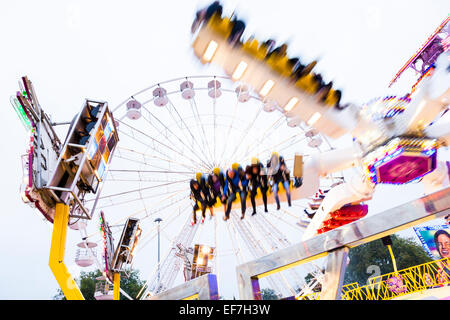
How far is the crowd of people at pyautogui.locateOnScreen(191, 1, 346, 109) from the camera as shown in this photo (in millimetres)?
4691

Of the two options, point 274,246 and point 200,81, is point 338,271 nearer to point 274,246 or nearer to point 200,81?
point 274,246

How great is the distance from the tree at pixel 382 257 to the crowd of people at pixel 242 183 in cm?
3372

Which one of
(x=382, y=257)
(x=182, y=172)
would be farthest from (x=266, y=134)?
(x=382, y=257)

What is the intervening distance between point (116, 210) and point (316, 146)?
5895 cm

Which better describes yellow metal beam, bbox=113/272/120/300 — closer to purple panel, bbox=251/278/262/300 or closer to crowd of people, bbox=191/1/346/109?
crowd of people, bbox=191/1/346/109

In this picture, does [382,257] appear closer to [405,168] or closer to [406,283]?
[406,283]

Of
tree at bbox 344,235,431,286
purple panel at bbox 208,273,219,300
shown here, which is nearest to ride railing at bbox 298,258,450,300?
purple panel at bbox 208,273,219,300

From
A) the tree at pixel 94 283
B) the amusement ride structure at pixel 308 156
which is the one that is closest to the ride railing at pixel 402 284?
the amusement ride structure at pixel 308 156

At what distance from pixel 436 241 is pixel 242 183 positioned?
12505mm

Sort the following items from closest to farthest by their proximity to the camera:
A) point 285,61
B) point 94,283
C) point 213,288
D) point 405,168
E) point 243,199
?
point 213,288 < point 285,61 < point 405,168 < point 243,199 < point 94,283

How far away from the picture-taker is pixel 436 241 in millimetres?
15250
